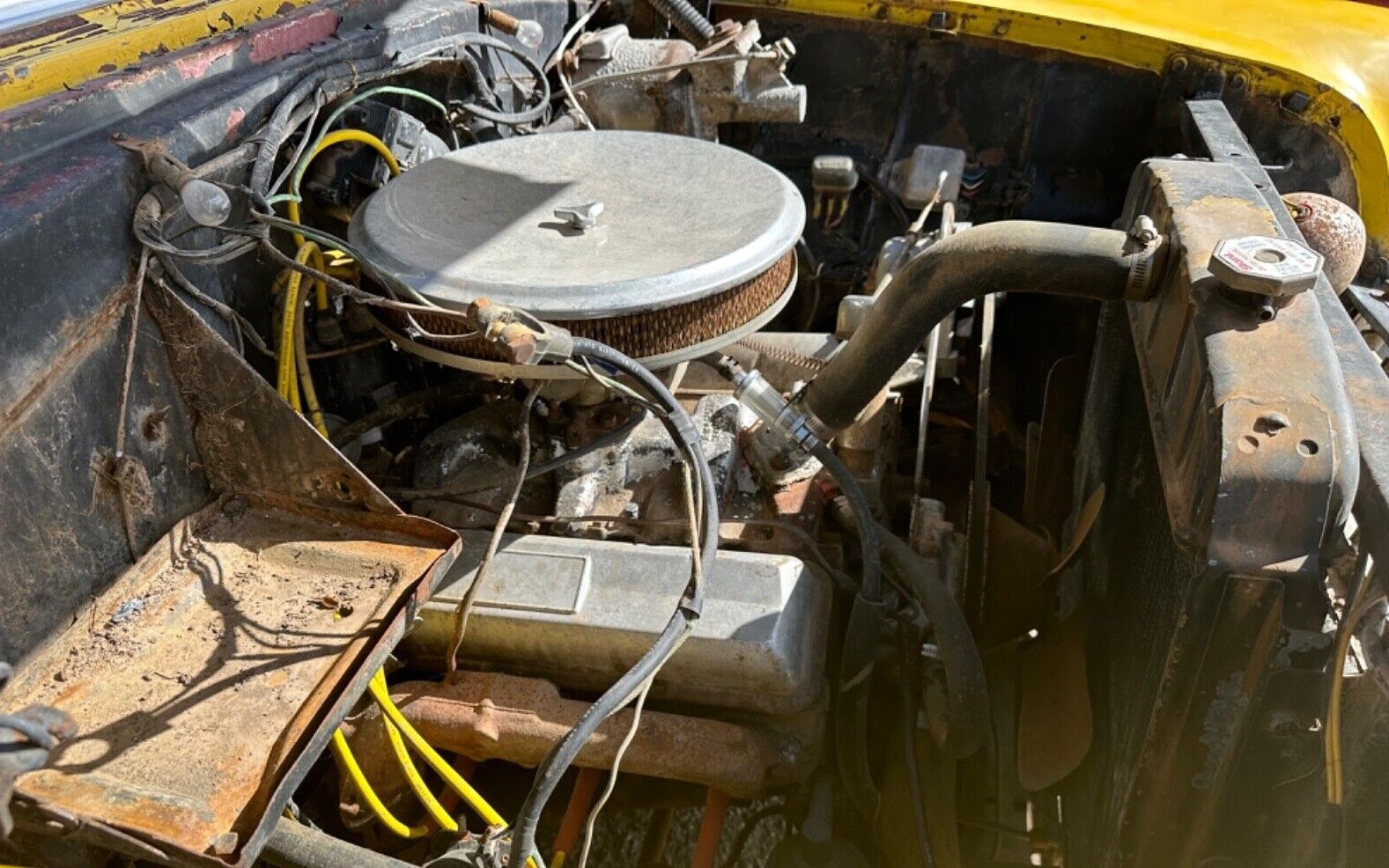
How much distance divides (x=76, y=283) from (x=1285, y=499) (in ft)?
4.10

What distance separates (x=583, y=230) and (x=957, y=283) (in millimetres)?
521

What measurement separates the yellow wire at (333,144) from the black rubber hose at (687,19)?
0.85m

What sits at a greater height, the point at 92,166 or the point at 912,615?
the point at 92,166

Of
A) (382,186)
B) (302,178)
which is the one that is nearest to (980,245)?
(382,186)

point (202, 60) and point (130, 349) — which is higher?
point (202, 60)

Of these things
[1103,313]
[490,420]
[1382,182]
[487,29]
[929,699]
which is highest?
[487,29]

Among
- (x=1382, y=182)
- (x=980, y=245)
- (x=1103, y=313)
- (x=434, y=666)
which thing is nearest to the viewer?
(x=980, y=245)

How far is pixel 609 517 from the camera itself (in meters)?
1.46

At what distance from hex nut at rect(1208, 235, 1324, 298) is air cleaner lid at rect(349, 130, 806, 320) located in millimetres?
547

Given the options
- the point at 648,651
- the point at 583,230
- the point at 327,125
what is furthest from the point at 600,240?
the point at 648,651

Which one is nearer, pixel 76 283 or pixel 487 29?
pixel 76 283

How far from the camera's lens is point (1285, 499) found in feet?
3.04

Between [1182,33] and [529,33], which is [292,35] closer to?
[529,33]

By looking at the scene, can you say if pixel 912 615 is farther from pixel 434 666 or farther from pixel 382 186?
pixel 382 186
